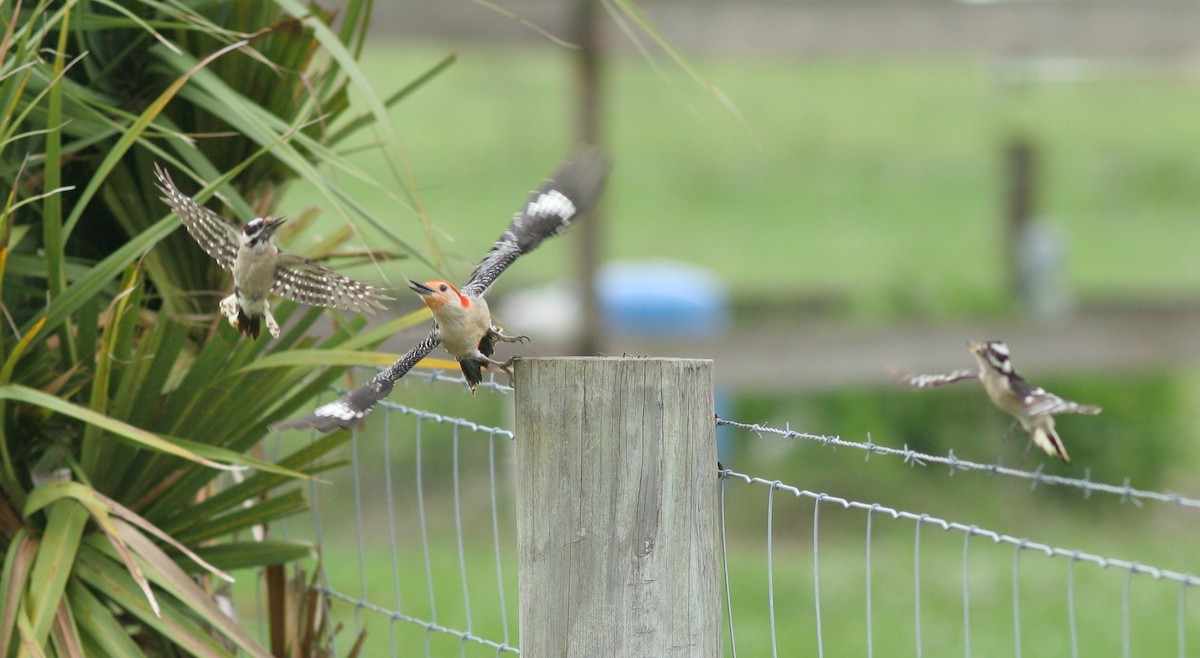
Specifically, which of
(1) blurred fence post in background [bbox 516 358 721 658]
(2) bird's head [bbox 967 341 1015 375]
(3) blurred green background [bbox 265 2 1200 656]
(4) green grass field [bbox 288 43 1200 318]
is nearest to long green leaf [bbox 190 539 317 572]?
(3) blurred green background [bbox 265 2 1200 656]

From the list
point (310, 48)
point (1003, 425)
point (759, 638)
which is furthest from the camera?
point (1003, 425)

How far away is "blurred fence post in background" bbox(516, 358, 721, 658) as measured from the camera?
205cm

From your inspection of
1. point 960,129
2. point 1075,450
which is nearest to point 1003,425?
point 1075,450

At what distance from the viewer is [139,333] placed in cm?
327

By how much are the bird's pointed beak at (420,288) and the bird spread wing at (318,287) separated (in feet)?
0.31

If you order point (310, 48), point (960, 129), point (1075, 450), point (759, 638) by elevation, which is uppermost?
point (960, 129)

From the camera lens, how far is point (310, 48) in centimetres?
327

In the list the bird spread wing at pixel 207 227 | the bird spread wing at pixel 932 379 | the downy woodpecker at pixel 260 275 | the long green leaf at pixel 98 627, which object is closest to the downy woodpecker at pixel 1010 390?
the bird spread wing at pixel 932 379

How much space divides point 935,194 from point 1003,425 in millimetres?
11509

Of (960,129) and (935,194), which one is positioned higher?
(960,129)

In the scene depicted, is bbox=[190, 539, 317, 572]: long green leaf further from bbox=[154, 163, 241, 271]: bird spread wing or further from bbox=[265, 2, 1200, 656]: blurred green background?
bbox=[154, 163, 241, 271]: bird spread wing

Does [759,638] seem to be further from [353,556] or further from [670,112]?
[670,112]

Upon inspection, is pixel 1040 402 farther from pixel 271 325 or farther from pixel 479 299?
pixel 271 325

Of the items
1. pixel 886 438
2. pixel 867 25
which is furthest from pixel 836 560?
pixel 867 25
